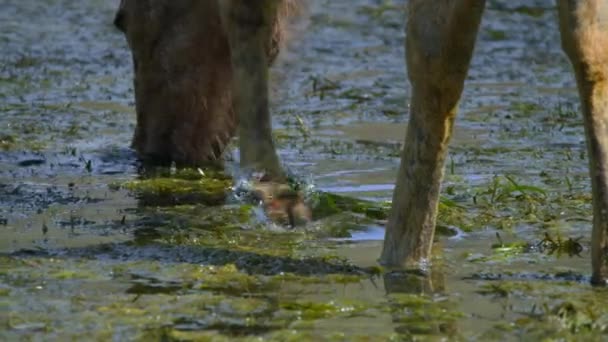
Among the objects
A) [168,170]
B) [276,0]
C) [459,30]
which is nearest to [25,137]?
[168,170]

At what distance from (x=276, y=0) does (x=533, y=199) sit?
138cm

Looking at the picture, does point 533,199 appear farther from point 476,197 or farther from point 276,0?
point 276,0

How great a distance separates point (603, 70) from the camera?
15.4ft

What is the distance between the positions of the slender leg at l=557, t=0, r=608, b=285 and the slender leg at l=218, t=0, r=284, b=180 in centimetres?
218

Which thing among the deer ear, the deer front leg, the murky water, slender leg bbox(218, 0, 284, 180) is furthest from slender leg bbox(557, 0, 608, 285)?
the deer ear

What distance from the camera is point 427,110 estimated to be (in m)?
5.12

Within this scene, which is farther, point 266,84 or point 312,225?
point 266,84

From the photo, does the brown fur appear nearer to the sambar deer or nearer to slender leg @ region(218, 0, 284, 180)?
the sambar deer

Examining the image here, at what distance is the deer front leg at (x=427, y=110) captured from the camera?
4.96 metres

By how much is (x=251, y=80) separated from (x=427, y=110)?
1.69 metres

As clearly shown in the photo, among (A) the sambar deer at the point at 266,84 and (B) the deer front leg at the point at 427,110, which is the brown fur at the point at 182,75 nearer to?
(A) the sambar deer at the point at 266,84

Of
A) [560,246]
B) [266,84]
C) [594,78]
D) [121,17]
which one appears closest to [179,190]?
[266,84]

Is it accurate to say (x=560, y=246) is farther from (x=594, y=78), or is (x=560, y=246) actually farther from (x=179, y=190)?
(x=179, y=190)

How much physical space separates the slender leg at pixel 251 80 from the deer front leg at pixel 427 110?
1500mm
